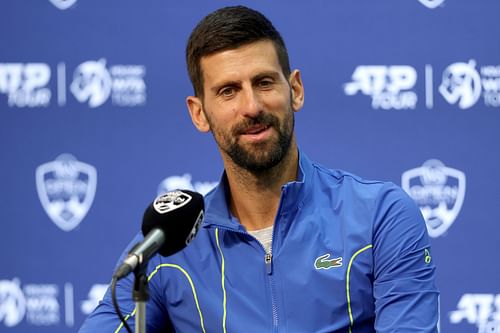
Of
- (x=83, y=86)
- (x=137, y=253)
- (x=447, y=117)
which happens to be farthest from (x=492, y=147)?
(x=137, y=253)

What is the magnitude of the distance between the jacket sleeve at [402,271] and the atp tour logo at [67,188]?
4.43ft

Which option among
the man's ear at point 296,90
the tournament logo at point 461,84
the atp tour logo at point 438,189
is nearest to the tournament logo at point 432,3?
the tournament logo at point 461,84

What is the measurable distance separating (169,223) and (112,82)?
1.53m

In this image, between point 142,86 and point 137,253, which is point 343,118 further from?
point 137,253

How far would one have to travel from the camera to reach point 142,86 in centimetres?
276

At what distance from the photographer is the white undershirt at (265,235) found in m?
1.75

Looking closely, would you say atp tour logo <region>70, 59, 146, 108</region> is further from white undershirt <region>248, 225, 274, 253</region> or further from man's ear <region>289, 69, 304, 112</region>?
white undershirt <region>248, 225, 274, 253</region>

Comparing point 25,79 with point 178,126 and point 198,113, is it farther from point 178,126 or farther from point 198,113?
point 198,113

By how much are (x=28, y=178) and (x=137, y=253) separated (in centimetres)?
173

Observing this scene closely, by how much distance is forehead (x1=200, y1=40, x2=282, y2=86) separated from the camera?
173cm

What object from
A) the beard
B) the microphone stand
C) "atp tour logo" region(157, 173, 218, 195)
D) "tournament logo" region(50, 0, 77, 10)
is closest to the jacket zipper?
the beard

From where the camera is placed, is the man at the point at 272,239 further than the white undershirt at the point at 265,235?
No

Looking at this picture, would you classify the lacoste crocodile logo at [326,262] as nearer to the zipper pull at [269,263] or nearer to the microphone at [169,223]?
the zipper pull at [269,263]

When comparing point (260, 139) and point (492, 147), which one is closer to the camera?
point (260, 139)
